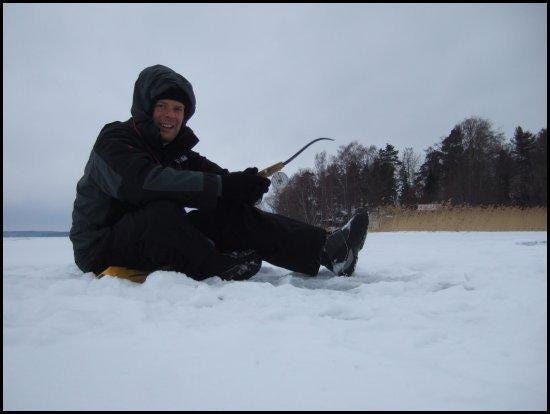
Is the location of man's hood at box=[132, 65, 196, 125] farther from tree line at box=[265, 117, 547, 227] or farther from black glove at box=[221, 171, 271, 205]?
tree line at box=[265, 117, 547, 227]

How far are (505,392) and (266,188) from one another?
1.52m

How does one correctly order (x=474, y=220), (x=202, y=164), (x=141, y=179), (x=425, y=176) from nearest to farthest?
(x=141, y=179) → (x=202, y=164) → (x=474, y=220) → (x=425, y=176)

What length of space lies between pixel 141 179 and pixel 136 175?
0.03 m

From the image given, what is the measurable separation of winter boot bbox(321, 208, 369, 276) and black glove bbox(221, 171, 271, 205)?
1.80 feet

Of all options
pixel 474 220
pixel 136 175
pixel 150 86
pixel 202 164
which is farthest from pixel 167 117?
pixel 474 220

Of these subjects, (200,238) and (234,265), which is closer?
(200,238)

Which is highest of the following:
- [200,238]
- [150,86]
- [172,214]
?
[150,86]

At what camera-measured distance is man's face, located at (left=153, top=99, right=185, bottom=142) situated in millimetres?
2172

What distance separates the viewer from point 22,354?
864 mm

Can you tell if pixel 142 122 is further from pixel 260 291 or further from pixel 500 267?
pixel 500 267

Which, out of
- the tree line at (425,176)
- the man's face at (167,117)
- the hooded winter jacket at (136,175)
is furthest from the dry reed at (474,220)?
the tree line at (425,176)

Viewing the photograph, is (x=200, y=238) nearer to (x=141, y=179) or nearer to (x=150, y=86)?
(x=141, y=179)

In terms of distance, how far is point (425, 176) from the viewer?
94.5 ft

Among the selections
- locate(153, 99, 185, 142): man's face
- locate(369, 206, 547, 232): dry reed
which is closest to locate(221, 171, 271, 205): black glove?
locate(153, 99, 185, 142): man's face
